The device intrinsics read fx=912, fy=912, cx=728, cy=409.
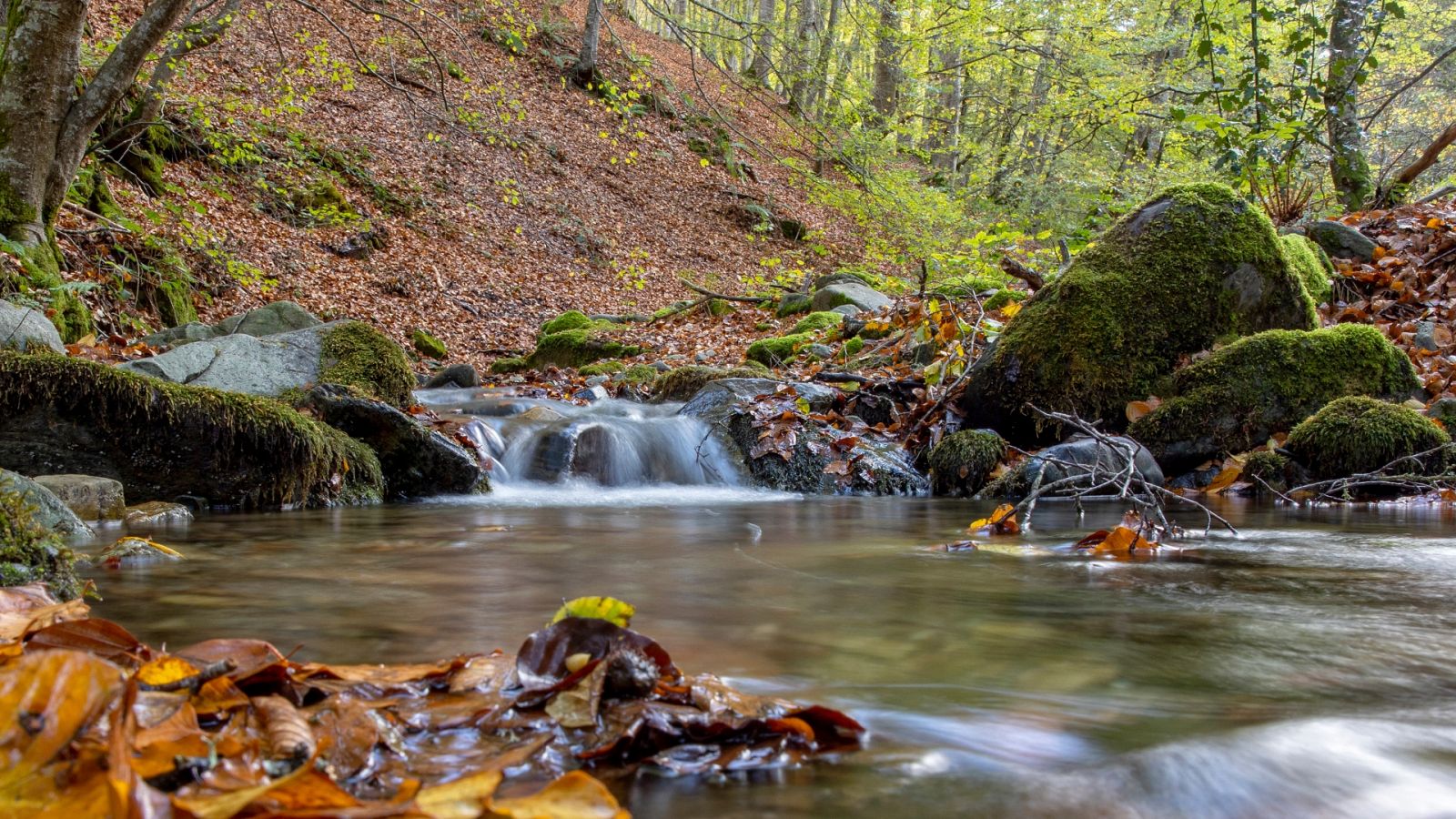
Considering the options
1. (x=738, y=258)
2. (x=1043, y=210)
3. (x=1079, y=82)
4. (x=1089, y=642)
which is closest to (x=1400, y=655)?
(x=1089, y=642)

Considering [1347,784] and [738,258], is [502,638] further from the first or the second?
[738,258]

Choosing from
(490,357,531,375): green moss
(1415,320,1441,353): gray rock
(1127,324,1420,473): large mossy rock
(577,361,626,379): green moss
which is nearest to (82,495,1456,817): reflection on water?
(1127,324,1420,473): large mossy rock

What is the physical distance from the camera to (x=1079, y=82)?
38.7 feet

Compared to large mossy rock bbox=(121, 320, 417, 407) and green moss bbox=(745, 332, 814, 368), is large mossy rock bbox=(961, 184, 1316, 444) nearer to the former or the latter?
green moss bbox=(745, 332, 814, 368)

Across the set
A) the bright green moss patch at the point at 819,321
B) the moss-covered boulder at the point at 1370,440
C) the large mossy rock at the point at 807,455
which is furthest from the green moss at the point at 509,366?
the moss-covered boulder at the point at 1370,440

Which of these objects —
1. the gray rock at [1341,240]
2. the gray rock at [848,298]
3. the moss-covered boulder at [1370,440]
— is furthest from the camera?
the gray rock at [848,298]

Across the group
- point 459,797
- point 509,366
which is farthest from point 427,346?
point 459,797

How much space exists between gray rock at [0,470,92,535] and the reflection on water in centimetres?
42

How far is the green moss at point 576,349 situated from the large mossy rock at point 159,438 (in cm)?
725

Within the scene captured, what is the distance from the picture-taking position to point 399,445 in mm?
6340

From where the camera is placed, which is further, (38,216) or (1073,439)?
(38,216)

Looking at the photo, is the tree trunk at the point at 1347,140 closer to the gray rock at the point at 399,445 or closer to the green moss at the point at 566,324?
the gray rock at the point at 399,445

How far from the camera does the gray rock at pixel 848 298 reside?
1282 cm

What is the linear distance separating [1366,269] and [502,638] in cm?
986
